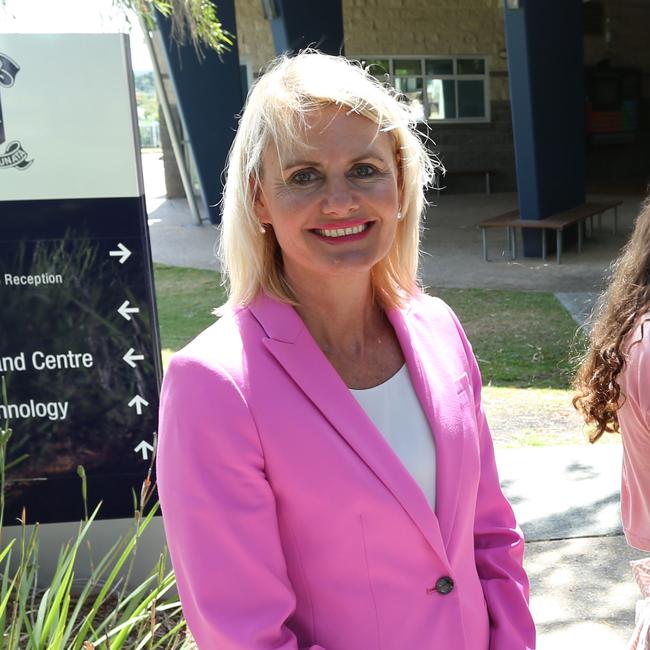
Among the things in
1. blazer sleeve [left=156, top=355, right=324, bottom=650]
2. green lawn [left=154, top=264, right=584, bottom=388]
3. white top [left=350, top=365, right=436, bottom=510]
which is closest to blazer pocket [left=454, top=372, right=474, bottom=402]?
white top [left=350, top=365, right=436, bottom=510]

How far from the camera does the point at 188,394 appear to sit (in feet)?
5.23

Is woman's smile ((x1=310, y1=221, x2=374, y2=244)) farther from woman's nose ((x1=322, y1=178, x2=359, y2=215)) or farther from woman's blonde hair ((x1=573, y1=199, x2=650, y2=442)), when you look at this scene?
woman's blonde hair ((x1=573, y1=199, x2=650, y2=442))

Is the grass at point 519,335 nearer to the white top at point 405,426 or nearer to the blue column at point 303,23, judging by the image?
the blue column at point 303,23

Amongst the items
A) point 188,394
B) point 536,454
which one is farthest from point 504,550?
point 536,454

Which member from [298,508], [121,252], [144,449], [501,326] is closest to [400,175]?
[298,508]

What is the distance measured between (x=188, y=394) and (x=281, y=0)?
39.4 feet

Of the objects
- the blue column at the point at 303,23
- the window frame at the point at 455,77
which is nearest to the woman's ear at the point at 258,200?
the blue column at the point at 303,23

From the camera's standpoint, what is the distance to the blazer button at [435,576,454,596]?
1753mm

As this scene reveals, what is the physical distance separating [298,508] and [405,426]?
0.29 metres

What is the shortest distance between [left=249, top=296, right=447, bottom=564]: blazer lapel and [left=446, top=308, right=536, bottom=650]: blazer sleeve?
0.28 metres

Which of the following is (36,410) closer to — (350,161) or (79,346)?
(79,346)

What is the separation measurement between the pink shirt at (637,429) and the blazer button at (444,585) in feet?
2.49

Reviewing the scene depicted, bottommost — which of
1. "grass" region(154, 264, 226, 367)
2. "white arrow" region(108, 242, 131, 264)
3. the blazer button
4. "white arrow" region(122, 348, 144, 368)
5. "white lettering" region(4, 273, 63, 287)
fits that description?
"grass" region(154, 264, 226, 367)

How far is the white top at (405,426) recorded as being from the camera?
5.84 feet
